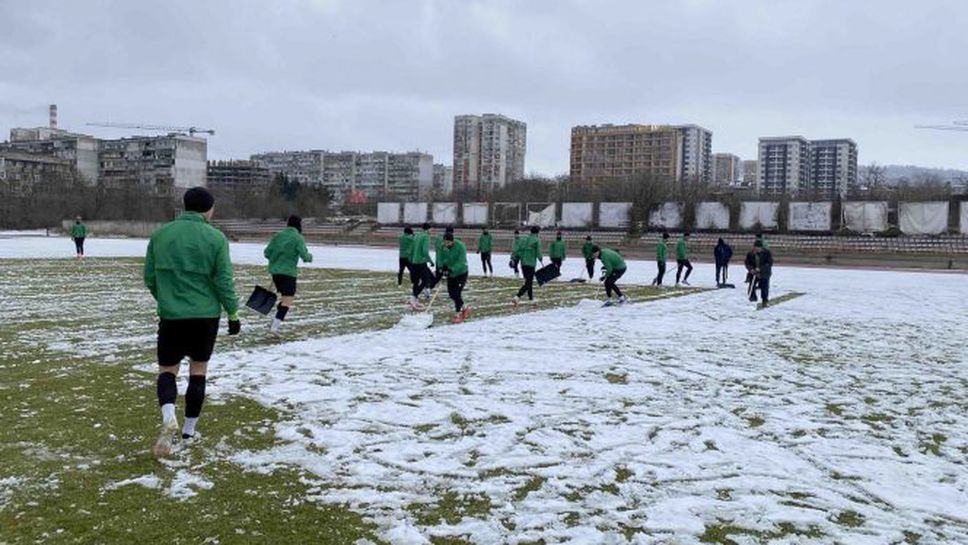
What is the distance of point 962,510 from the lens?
16.6ft

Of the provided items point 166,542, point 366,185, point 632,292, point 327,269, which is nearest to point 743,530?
point 166,542

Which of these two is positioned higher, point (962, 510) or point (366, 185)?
point (366, 185)

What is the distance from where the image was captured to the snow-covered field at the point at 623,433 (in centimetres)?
478

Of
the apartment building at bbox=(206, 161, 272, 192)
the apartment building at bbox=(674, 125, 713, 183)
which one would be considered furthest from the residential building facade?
the apartment building at bbox=(674, 125, 713, 183)

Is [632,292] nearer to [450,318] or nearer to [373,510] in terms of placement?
[450,318]

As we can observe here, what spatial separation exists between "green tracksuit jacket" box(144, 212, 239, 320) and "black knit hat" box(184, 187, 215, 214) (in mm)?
54

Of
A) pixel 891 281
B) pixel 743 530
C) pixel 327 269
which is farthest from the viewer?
pixel 891 281

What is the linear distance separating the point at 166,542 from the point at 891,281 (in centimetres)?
3277

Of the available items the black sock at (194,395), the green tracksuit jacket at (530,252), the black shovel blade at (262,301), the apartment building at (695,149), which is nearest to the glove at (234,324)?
the black sock at (194,395)

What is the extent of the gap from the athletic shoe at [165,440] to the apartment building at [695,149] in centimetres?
13283

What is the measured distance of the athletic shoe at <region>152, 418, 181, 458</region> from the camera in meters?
5.65

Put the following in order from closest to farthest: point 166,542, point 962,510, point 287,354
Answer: point 166,542
point 962,510
point 287,354

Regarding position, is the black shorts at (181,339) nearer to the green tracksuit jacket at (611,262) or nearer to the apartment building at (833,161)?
the green tracksuit jacket at (611,262)

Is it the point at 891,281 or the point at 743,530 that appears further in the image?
the point at 891,281
